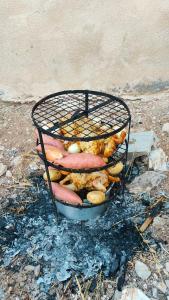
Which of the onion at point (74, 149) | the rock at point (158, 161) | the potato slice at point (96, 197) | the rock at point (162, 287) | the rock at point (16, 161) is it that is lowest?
the rock at point (162, 287)

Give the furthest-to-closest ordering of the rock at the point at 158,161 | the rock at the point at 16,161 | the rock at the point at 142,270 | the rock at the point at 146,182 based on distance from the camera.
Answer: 1. the rock at the point at 16,161
2. the rock at the point at 158,161
3. the rock at the point at 146,182
4. the rock at the point at 142,270

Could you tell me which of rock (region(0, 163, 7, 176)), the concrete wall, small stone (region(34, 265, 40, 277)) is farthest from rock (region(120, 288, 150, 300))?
the concrete wall

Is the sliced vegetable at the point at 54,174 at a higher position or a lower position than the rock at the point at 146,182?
higher

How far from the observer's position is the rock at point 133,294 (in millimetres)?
1946

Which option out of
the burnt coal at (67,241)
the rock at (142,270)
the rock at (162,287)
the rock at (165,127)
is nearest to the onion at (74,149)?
the burnt coal at (67,241)

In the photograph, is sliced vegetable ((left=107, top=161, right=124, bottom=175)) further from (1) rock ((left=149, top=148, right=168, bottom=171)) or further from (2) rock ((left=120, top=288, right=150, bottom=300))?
(2) rock ((left=120, top=288, right=150, bottom=300))

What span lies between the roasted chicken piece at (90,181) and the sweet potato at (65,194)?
0.26 feet

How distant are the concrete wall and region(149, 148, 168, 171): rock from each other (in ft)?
4.86

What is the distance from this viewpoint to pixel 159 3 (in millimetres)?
3705

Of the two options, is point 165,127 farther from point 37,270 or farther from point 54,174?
point 37,270

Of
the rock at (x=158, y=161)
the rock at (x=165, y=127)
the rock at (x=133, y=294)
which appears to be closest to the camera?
the rock at (x=133, y=294)

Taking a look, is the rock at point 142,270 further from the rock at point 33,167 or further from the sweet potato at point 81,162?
the rock at point 33,167

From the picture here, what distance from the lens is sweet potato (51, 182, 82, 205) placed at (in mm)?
2164

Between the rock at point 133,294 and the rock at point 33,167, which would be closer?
the rock at point 133,294
